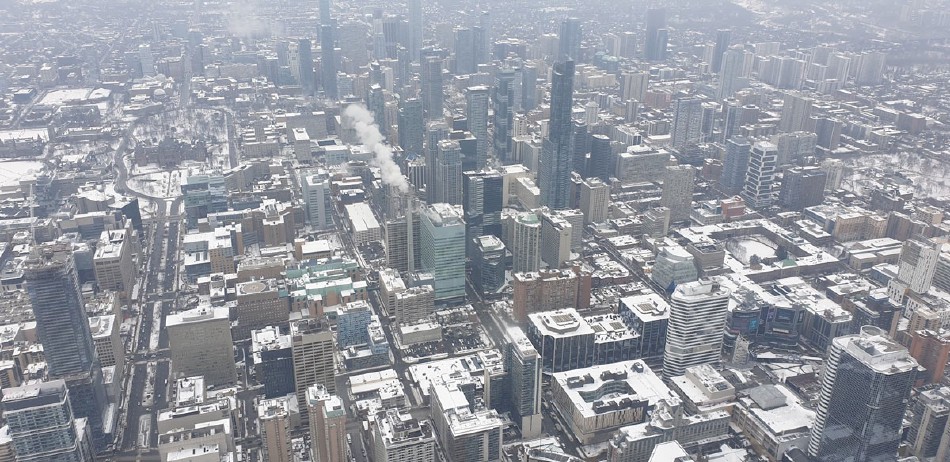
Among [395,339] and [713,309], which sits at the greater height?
[713,309]

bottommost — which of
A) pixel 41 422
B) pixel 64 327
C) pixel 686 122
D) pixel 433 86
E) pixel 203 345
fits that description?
pixel 203 345

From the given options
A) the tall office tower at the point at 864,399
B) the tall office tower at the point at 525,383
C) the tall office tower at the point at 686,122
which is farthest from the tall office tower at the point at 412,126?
the tall office tower at the point at 864,399

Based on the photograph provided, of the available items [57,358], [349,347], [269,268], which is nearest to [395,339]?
[349,347]

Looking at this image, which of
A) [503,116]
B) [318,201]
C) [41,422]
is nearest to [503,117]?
[503,116]

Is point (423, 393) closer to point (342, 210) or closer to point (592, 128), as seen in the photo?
point (342, 210)

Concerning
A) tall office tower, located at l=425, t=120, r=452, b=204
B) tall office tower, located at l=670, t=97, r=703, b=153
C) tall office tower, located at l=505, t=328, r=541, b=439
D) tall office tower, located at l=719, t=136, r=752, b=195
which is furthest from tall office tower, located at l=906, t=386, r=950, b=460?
tall office tower, located at l=670, t=97, r=703, b=153

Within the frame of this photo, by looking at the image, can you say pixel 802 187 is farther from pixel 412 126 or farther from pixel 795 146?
pixel 412 126
